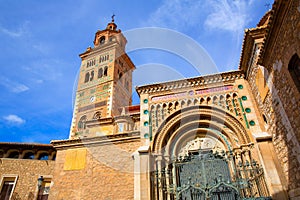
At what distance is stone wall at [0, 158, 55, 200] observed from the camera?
14.0 m

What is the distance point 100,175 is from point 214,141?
5772mm

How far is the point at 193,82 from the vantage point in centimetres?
1103

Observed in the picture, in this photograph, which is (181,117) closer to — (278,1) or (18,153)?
(278,1)

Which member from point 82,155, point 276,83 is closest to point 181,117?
point 276,83

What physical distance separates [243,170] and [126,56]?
91.8ft

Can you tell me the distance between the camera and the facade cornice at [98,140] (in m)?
10.7

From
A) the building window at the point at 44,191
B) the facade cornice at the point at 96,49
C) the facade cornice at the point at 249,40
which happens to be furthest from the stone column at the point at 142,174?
the facade cornice at the point at 96,49

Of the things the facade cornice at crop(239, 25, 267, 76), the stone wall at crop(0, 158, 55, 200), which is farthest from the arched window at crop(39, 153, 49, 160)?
the facade cornice at crop(239, 25, 267, 76)

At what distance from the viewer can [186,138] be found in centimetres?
1024

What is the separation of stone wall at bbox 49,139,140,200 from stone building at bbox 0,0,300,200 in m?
0.05

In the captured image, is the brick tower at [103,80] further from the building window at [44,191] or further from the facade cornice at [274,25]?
the facade cornice at [274,25]

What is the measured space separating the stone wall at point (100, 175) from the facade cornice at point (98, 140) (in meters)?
0.11

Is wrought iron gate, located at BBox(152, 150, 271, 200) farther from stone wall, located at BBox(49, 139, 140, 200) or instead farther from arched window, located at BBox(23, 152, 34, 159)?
arched window, located at BBox(23, 152, 34, 159)

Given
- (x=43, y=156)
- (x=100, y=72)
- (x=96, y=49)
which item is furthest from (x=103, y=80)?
(x=43, y=156)
